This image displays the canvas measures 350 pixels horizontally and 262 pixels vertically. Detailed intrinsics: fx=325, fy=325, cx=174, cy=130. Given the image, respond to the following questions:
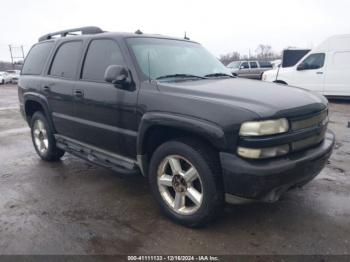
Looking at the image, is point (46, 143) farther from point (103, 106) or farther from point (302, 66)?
point (302, 66)

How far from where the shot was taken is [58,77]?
4.51 metres

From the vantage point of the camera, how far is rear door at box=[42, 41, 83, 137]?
4250mm

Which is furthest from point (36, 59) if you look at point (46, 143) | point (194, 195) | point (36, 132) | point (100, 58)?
point (194, 195)

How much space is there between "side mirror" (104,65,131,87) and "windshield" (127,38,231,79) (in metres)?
0.21

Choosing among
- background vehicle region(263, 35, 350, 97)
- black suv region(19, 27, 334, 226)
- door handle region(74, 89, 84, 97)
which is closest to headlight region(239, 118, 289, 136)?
black suv region(19, 27, 334, 226)

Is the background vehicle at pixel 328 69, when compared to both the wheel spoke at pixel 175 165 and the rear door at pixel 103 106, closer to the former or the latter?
the rear door at pixel 103 106

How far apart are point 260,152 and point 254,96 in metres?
0.55

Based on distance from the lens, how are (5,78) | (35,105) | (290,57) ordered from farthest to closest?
(5,78) → (290,57) → (35,105)

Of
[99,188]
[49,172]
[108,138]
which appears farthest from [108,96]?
[49,172]

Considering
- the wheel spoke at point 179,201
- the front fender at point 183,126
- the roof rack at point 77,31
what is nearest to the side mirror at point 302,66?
the roof rack at point 77,31

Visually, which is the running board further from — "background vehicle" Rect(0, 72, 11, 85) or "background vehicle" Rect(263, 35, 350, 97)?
"background vehicle" Rect(0, 72, 11, 85)

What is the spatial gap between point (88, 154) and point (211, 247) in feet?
6.85

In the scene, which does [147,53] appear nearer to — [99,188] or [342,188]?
[99,188]

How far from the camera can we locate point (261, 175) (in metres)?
2.52
